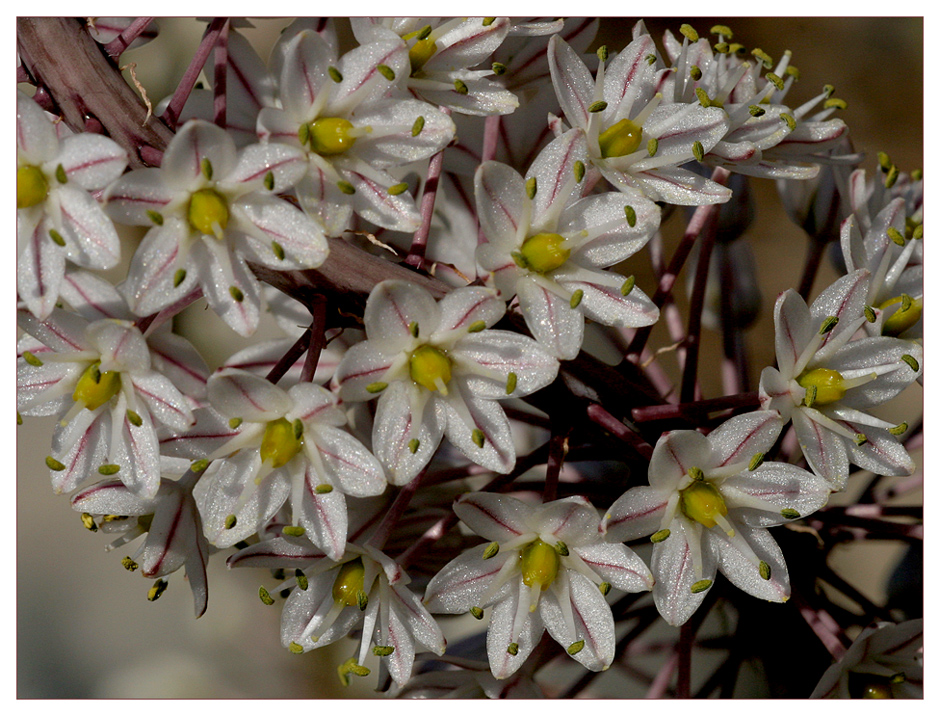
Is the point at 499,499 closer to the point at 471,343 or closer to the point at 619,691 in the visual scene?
the point at 471,343

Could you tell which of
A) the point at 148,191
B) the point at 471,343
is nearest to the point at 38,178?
the point at 148,191

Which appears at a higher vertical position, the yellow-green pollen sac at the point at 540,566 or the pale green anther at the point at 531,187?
the pale green anther at the point at 531,187

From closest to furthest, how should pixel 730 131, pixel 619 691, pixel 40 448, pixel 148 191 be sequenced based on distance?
pixel 148 191, pixel 730 131, pixel 40 448, pixel 619 691

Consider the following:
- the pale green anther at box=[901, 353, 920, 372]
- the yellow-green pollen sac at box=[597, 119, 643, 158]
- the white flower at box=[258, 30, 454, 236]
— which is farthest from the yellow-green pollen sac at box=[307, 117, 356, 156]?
the pale green anther at box=[901, 353, 920, 372]

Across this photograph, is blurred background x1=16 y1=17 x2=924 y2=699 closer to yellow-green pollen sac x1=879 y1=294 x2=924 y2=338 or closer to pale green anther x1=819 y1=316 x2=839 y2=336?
yellow-green pollen sac x1=879 y1=294 x2=924 y2=338

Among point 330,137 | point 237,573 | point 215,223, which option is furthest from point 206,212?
point 237,573

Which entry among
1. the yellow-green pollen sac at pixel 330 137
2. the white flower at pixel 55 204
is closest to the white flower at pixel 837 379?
the yellow-green pollen sac at pixel 330 137

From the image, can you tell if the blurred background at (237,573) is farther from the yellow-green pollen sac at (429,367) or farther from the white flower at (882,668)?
the yellow-green pollen sac at (429,367)
